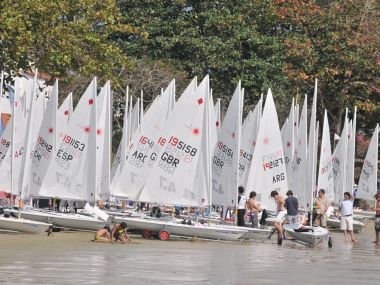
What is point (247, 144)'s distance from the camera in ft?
136

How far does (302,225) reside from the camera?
34812mm

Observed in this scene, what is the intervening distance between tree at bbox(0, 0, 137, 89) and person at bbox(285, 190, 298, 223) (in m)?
10.2

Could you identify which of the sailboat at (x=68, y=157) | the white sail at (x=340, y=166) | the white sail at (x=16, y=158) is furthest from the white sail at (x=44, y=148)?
the white sail at (x=340, y=166)

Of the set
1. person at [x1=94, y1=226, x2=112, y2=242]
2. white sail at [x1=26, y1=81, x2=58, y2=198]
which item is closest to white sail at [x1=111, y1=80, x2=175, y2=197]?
white sail at [x1=26, y1=81, x2=58, y2=198]

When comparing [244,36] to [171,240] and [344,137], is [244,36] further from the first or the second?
[171,240]

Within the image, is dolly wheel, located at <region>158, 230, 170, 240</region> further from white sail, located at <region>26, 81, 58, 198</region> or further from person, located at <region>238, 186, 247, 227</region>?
person, located at <region>238, 186, 247, 227</region>

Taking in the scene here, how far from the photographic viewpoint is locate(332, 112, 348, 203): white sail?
1914 inches

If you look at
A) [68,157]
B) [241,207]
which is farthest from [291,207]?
[68,157]

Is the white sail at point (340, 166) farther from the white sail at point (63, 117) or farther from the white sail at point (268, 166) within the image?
the white sail at point (63, 117)

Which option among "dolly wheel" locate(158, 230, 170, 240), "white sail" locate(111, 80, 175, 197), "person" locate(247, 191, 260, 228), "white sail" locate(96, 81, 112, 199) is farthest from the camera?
"white sail" locate(96, 81, 112, 199)

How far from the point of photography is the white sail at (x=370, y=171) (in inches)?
2021

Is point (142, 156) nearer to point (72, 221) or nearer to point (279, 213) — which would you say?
point (72, 221)

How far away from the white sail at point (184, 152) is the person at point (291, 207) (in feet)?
13.2

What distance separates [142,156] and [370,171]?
66.4ft
